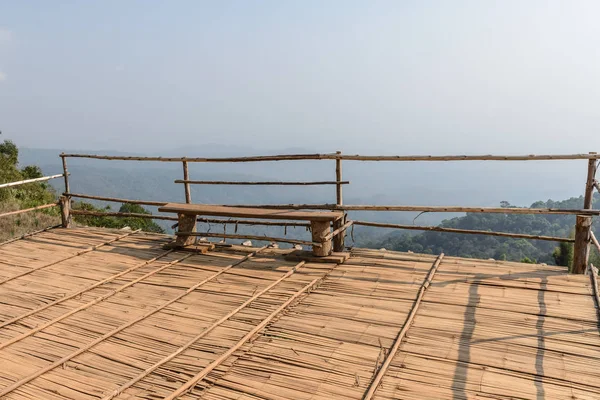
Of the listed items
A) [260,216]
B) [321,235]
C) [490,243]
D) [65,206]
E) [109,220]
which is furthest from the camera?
[490,243]

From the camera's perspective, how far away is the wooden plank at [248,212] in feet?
13.1

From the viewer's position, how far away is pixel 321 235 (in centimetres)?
405

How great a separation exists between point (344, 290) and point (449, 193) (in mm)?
197704

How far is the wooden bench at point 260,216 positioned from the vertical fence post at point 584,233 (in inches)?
73.1

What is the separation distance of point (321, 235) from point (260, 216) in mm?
589

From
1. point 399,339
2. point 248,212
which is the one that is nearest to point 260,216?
point 248,212

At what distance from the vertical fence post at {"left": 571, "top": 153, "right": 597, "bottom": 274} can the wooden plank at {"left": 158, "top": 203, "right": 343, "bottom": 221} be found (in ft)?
6.09

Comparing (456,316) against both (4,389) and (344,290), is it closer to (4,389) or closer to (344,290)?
(344,290)

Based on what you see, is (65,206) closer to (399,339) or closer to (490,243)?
(399,339)

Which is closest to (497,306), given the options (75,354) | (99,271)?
(75,354)

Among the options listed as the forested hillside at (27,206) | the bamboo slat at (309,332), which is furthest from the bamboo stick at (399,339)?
the forested hillside at (27,206)

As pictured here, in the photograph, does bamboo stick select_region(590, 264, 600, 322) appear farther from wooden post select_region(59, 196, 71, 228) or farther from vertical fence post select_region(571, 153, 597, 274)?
wooden post select_region(59, 196, 71, 228)

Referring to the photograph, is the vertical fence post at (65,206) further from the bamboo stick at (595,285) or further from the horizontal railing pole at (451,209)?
the bamboo stick at (595,285)

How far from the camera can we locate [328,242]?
4086 mm
